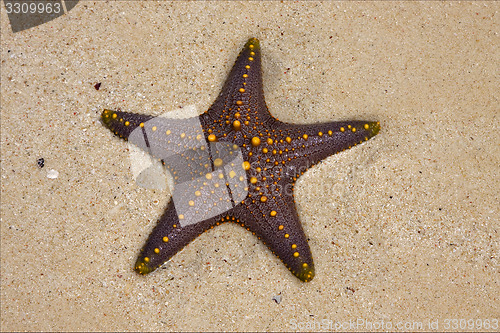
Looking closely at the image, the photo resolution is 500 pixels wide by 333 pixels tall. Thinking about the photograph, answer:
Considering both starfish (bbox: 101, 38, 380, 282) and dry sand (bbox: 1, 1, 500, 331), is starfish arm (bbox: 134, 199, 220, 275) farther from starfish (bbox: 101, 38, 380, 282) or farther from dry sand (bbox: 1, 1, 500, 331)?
dry sand (bbox: 1, 1, 500, 331)

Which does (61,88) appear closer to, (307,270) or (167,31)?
(167,31)

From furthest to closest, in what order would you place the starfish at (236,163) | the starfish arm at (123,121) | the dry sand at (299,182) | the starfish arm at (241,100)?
the dry sand at (299,182), the starfish arm at (123,121), the starfish arm at (241,100), the starfish at (236,163)

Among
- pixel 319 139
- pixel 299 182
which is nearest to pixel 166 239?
pixel 299 182

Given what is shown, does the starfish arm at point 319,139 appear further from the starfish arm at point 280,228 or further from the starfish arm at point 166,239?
the starfish arm at point 166,239

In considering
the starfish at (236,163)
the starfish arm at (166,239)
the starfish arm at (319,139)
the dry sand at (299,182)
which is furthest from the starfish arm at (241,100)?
the starfish arm at (166,239)

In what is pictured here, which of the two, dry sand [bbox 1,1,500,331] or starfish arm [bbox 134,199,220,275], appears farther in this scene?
dry sand [bbox 1,1,500,331]

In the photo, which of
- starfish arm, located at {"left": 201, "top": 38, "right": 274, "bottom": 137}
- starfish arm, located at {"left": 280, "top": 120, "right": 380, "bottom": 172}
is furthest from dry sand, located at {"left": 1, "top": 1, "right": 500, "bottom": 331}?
starfish arm, located at {"left": 201, "top": 38, "right": 274, "bottom": 137}
